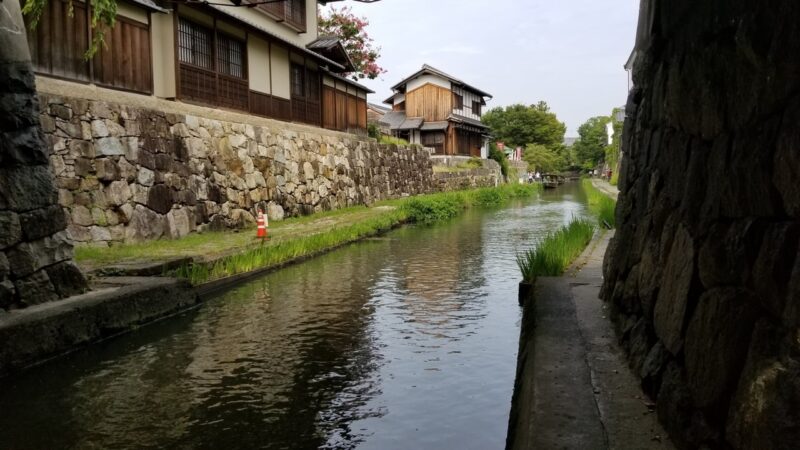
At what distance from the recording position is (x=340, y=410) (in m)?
Answer: 5.36

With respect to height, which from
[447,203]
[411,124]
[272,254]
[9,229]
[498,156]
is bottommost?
[272,254]

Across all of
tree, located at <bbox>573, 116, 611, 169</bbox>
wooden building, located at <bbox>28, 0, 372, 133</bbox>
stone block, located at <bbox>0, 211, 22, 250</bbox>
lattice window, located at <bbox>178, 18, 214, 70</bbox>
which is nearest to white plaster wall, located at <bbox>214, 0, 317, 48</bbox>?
wooden building, located at <bbox>28, 0, 372, 133</bbox>

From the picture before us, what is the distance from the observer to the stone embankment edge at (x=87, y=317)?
20.8 ft

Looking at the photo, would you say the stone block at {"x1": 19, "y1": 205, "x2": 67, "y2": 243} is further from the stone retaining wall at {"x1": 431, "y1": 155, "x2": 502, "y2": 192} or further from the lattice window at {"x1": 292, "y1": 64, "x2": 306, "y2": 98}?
the stone retaining wall at {"x1": 431, "y1": 155, "x2": 502, "y2": 192}

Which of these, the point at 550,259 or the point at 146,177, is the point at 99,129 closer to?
the point at 146,177

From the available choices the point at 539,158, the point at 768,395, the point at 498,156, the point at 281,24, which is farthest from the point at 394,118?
the point at 768,395

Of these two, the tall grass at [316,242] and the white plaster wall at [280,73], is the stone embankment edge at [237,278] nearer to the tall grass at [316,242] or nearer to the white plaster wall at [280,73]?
the tall grass at [316,242]

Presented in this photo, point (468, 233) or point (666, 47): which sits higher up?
point (666, 47)

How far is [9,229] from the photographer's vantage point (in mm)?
6953

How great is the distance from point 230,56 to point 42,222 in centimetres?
1266

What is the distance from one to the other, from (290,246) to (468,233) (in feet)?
25.9

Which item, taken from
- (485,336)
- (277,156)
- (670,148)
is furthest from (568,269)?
(277,156)

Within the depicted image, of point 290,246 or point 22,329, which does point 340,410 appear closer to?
point 22,329

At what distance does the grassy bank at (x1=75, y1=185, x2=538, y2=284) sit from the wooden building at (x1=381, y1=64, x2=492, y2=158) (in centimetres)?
2524
